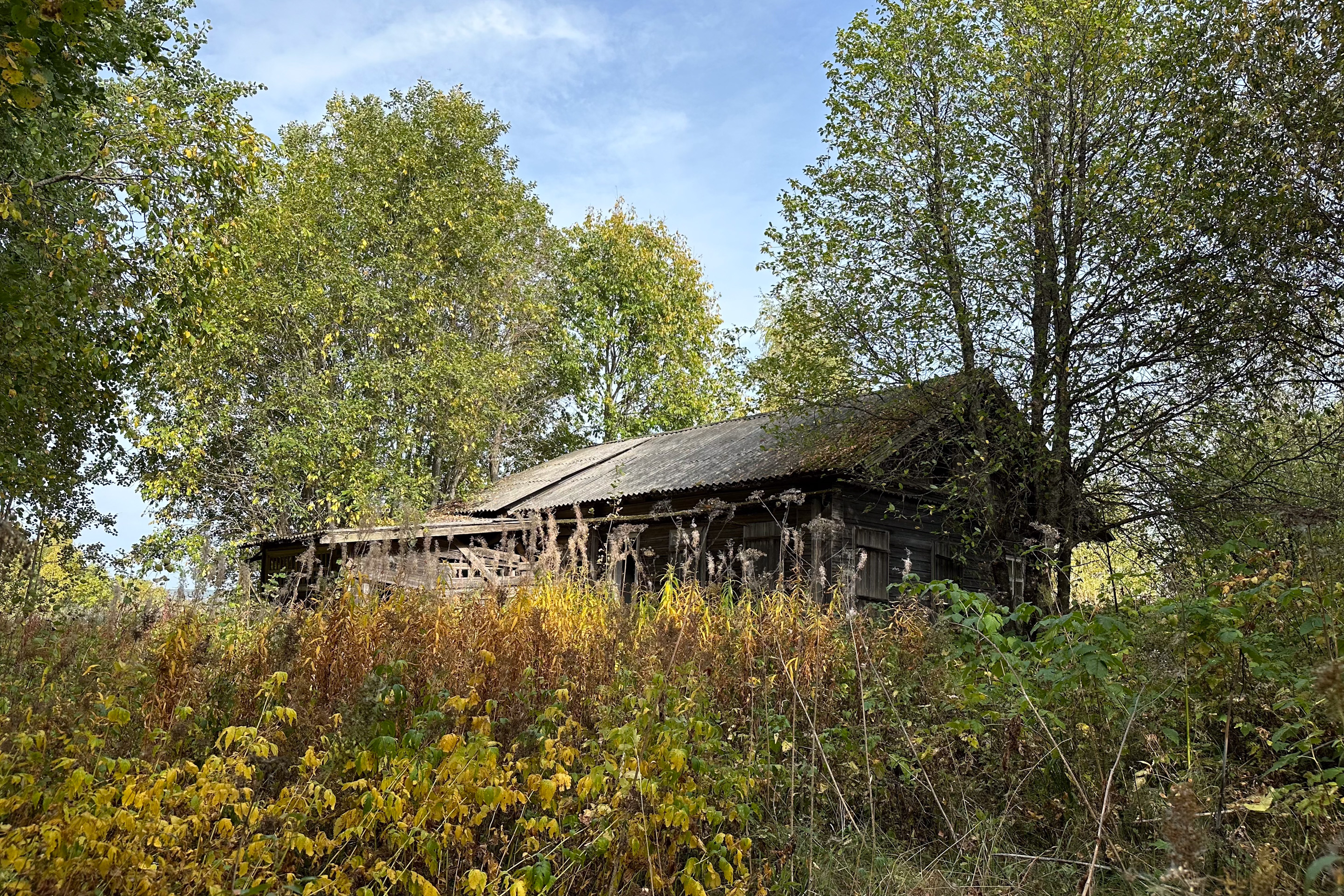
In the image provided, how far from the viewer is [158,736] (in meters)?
3.46

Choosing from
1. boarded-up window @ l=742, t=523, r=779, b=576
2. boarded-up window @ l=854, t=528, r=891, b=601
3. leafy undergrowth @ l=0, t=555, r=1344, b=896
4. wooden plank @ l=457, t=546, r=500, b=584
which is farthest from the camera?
boarded-up window @ l=742, t=523, r=779, b=576

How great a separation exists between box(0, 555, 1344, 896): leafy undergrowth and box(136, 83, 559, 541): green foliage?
16.6m

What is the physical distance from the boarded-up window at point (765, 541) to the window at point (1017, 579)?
11.6 feet

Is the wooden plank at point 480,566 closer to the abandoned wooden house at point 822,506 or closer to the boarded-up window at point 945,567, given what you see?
the abandoned wooden house at point 822,506

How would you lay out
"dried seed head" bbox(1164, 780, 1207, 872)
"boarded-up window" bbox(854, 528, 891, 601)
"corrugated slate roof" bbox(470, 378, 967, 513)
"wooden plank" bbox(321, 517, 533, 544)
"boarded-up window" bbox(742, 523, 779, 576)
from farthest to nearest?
"boarded-up window" bbox(742, 523, 779, 576) → "boarded-up window" bbox(854, 528, 891, 601) → "corrugated slate roof" bbox(470, 378, 967, 513) → "wooden plank" bbox(321, 517, 533, 544) → "dried seed head" bbox(1164, 780, 1207, 872)

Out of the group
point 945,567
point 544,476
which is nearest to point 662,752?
point 945,567

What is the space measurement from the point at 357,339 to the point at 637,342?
11.4 metres

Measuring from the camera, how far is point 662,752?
331 centimetres

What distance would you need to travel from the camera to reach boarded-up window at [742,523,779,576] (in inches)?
579

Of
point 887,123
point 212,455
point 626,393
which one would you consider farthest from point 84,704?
point 626,393

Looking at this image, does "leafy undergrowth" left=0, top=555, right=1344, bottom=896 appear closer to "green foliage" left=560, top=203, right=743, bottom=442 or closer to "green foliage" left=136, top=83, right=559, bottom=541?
"green foliage" left=136, top=83, right=559, bottom=541

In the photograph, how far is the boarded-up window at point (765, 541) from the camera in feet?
48.3

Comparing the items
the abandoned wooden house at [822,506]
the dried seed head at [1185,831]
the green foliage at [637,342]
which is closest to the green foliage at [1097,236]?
the abandoned wooden house at [822,506]

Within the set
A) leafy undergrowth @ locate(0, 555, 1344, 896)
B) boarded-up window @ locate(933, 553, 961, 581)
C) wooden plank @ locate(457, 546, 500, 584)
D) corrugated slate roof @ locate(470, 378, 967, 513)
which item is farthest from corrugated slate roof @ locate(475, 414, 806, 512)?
leafy undergrowth @ locate(0, 555, 1344, 896)
